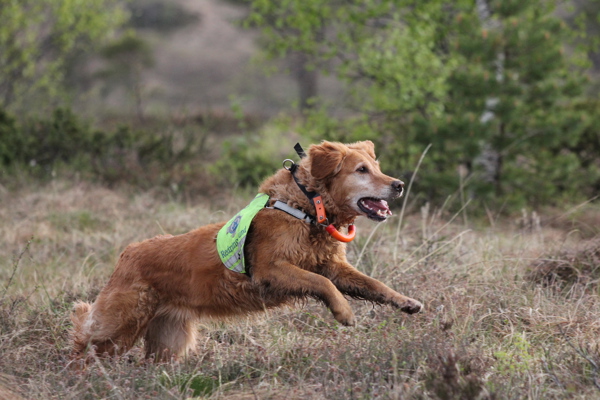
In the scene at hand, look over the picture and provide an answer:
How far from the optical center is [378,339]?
156 inches

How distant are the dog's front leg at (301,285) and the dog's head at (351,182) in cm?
56

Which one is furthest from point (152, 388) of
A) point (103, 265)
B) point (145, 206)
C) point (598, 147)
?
point (598, 147)

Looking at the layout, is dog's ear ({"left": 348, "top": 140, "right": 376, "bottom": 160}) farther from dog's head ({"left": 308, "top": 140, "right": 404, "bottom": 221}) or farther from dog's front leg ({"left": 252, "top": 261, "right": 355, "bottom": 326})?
dog's front leg ({"left": 252, "top": 261, "right": 355, "bottom": 326})

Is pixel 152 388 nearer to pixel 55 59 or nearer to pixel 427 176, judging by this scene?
pixel 427 176

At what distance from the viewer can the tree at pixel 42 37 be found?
13.5 metres

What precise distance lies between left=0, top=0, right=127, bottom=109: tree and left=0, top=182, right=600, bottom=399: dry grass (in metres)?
8.19

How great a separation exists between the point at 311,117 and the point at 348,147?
5.70 m

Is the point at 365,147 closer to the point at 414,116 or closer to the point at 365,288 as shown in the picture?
the point at 365,288

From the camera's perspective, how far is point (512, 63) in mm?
8602

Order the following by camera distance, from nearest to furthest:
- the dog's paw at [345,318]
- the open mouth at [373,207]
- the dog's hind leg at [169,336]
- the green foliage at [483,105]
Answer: the dog's paw at [345,318] → the open mouth at [373,207] → the dog's hind leg at [169,336] → the green foliage at [483,105]

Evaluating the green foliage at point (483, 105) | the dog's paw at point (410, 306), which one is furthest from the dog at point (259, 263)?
the green foliage at point (483, 105)

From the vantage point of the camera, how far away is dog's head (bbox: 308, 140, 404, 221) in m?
4.14

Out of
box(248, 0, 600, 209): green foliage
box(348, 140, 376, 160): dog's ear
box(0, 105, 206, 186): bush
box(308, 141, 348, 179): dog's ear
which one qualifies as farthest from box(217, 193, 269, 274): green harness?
box(0, 105, 206, 186): bush

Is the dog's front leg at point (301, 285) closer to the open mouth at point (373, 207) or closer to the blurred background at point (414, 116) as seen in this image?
the open mouth at point (373, 207)
